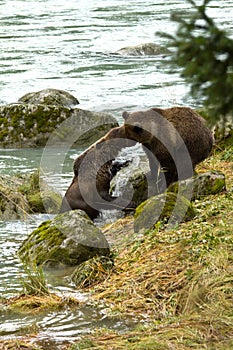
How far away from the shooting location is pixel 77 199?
9570 mm

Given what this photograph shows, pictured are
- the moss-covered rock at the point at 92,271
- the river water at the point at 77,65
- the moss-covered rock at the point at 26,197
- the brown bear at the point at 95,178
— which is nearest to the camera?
the moss-covered rock at the point at 92,271

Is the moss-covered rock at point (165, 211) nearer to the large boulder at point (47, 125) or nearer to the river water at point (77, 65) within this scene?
the river water at point (77, 65)

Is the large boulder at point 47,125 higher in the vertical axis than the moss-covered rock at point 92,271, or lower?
lower

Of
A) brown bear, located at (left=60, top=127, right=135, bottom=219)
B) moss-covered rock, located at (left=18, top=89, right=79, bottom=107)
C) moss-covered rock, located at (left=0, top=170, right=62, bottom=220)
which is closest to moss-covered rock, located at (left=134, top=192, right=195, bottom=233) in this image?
moss-covered rock, located at (left=0, top=170, right=62, bottom=220)

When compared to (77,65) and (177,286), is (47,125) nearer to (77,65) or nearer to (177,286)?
(77,65)

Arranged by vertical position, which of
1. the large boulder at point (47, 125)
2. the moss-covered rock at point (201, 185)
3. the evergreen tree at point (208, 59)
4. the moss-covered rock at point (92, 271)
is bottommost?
the large boulder at point (47, 125)

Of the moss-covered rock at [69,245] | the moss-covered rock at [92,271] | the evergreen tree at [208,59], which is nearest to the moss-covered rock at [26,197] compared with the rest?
the moss-covered rock at [69,245]

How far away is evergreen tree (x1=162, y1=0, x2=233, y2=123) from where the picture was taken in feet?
12.1

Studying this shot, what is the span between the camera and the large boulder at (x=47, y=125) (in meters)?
13.8

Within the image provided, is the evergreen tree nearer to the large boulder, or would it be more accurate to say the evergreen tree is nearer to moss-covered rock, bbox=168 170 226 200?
moss-covered rock, bbox=168 170 226 200

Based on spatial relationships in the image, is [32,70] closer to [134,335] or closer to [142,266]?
[142,266]

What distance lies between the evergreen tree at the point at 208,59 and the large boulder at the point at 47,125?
32.3 ft

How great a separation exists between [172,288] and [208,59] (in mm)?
2760

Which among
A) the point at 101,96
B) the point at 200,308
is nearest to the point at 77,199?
the point at 200,308
